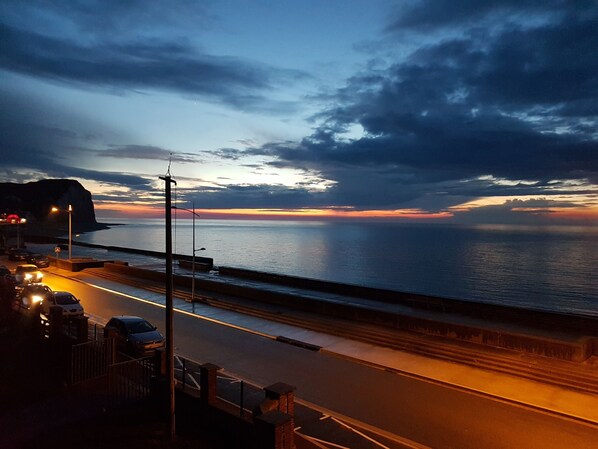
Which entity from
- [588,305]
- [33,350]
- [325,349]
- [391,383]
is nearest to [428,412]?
[391,383]

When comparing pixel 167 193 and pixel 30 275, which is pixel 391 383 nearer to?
pixel 167 193

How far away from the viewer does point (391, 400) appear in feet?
44.5

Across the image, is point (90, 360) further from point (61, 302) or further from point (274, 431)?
point (61, 302)

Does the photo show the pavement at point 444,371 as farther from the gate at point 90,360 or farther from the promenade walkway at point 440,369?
the gate at point 90,360

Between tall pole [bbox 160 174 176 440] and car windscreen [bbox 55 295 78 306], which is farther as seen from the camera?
car windscreen [bbox 55 295 78 306]

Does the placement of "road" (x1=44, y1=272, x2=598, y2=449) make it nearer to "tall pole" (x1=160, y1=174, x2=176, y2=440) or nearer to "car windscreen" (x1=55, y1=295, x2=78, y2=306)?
"tall pole" (x1=160, y1=174, x2=176, y2=440)

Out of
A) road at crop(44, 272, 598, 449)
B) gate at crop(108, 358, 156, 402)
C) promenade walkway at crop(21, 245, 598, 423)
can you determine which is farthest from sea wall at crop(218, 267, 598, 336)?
gate at crop(108, 358, 156, 402)

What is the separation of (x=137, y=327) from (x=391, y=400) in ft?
34.0

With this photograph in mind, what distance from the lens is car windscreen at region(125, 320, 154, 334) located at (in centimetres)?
1780

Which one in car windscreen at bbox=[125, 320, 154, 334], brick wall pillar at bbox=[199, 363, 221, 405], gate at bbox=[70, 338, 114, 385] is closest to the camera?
brick wall pillar at bbox=[199, 363, 221, 405]

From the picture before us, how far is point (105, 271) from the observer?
4353cm

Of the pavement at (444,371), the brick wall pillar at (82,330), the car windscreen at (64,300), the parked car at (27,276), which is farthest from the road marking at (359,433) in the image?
the parked car at (27,276)

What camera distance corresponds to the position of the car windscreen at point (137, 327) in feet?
58.4

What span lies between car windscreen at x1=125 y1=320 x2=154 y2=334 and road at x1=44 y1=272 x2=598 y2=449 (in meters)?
1.61
